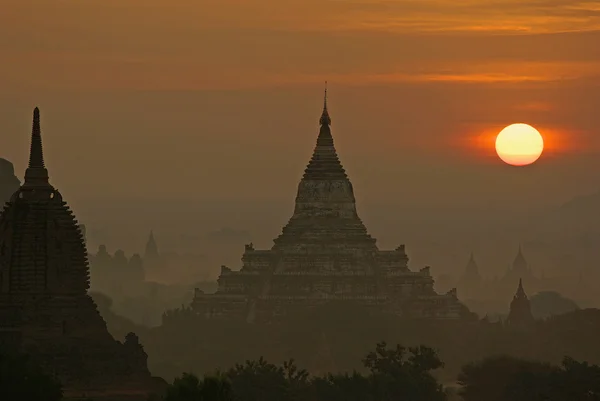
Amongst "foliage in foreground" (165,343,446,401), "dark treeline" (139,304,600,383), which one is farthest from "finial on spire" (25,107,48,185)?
"dark treeline" (139,304,600,383)

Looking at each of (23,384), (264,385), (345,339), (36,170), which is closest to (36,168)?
(36,170)

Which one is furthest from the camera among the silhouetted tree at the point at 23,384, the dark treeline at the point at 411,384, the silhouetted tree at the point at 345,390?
the silhouetted tree at the point at 345,390

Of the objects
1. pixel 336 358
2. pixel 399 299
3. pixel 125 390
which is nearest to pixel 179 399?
pixel 125 390

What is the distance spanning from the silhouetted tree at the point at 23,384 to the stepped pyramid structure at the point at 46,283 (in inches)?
545

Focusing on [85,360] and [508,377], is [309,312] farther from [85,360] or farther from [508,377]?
[85,360]

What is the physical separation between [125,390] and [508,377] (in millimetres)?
27152

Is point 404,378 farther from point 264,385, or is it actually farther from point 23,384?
point 23,384

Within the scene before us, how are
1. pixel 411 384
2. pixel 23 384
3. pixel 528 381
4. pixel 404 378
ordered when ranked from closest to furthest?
pixel 23 384 → pixel 411 384 → pixel 404 378 → pixel 528 381

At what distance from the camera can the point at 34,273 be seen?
363 feet

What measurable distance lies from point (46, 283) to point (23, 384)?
64.0ft

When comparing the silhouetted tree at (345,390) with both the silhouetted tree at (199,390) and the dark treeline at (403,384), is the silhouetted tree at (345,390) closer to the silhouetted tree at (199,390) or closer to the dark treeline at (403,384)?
the dark treeline at (403,384)

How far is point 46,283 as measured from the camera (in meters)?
111

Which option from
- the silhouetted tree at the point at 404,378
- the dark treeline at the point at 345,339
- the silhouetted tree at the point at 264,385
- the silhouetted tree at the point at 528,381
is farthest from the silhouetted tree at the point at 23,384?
the dark treeline at the point at 345,339

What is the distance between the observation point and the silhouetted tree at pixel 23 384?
90.7 meters
